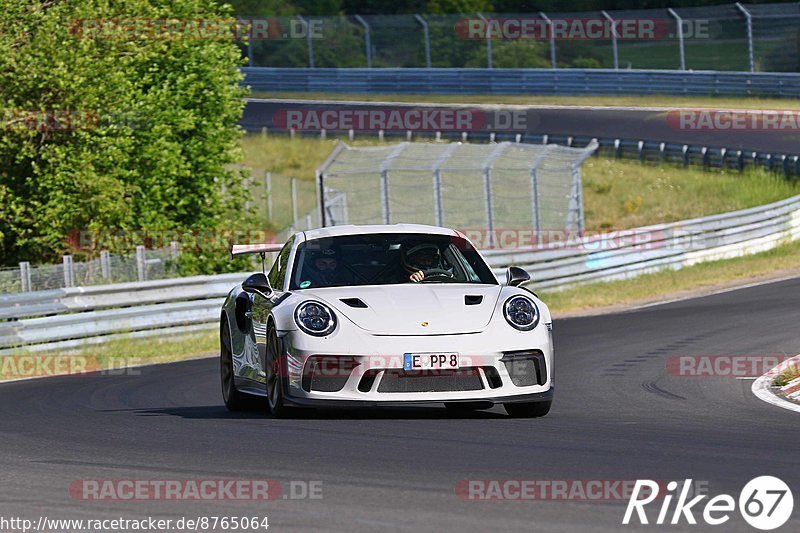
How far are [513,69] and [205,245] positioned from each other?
945 inches

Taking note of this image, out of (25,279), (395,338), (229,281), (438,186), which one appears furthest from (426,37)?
(395,338)

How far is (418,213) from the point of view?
32469mm

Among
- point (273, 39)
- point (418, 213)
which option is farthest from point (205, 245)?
point (273, 39)

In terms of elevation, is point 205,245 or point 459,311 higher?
point 459,311

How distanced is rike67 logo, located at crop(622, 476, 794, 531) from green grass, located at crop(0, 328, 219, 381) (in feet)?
39.0

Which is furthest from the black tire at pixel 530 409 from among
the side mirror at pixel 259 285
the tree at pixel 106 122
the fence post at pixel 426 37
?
the fence post at pixel 426 37

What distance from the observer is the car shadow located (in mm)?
10086

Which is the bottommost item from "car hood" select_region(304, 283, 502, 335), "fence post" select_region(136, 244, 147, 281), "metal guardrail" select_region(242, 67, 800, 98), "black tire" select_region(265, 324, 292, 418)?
"metal guardrail" select_region(242, 67, 800, 98)

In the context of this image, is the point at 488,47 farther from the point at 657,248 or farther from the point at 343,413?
the point at 343,413

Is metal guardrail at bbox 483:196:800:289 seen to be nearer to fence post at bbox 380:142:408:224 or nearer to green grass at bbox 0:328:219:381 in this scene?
fence post at bbox 380:142:408:224

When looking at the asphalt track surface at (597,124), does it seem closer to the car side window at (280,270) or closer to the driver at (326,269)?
the car side window at (280,270)

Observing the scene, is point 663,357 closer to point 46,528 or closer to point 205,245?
point 46,528

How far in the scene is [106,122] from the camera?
26.0 metres

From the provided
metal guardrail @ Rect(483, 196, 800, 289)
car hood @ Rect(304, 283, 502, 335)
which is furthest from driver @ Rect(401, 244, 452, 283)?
metal guardrail @ Rect(483, 196, 800, 289)
